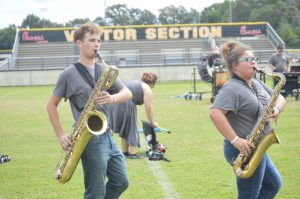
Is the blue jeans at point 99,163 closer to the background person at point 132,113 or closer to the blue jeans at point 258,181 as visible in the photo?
the blue jeans at point 258,181

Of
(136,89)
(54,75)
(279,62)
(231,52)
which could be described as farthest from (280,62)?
(54,75)

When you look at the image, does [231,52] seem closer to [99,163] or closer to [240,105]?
[240,105]

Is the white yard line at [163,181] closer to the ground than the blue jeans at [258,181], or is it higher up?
closer to the ground

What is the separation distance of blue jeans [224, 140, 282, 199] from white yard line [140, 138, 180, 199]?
1939mm

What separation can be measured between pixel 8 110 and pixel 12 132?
5.85 metres

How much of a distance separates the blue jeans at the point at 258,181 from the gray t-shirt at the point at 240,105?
201 mm

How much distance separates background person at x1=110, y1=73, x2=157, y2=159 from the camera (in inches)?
365

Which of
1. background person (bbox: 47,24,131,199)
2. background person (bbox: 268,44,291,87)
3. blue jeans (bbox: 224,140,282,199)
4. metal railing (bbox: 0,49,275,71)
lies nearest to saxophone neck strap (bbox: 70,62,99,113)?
background person (bbox: 47,24,131,199)

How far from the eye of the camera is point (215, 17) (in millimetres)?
112688

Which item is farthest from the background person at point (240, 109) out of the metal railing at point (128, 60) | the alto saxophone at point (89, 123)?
the metal railing at point (128, 60)

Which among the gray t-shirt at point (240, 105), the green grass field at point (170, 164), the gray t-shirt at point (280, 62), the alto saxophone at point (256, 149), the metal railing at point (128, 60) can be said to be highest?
the gray t-shirt at point (240, 105)

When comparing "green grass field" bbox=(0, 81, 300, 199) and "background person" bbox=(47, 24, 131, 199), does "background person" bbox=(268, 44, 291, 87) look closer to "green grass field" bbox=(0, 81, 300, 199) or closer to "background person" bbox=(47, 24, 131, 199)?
"green grass field" bbox=(0, 81, 300, 199)

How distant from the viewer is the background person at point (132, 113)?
9273 millimetres

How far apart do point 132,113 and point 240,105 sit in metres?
4.92
